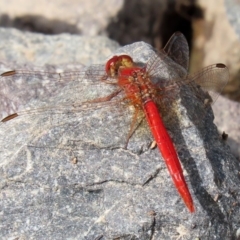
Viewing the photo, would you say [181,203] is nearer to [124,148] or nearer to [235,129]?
[124,148]

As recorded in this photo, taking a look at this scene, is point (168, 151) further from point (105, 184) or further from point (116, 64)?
point (116, 64)

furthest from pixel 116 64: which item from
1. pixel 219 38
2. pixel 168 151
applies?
pixel 219 38

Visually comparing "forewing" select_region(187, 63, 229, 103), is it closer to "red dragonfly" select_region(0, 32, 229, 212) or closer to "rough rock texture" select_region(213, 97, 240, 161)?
"red dragonfly" select_region(0, 32, 229, 212)

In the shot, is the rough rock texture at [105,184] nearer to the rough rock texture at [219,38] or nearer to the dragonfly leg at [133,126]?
the dragonfly leg at [133,126]

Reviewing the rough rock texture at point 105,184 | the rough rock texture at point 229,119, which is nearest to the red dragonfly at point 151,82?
the rough rock texture at point 105,184

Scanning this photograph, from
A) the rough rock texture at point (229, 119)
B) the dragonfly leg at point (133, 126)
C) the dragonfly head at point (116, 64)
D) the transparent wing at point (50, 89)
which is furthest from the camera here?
the rough rock texture at point (229, 119)

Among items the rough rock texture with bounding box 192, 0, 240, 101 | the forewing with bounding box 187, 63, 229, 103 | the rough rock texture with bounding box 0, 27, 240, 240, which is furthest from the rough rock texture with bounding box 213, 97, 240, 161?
the rough rock texture with bounding box 0, 27, 240, 240
